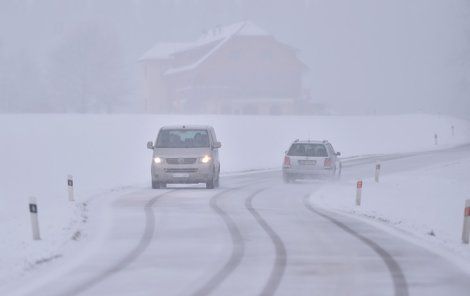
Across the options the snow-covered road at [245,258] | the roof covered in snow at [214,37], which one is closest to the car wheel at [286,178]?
the snow-covered road at [245,258]

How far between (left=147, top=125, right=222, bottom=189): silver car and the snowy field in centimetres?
206

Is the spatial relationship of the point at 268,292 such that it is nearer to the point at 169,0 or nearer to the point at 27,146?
the point at 27,146

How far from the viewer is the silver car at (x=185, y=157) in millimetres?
25172

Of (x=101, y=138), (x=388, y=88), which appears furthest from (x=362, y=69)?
(x=101, y=138)

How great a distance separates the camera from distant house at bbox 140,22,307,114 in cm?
8219

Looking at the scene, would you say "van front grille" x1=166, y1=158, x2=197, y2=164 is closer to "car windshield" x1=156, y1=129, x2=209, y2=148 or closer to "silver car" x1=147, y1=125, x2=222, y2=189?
"silver car" x1=147, y1=125, x2=222, y2=189

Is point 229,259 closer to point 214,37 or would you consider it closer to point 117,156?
point 117,156

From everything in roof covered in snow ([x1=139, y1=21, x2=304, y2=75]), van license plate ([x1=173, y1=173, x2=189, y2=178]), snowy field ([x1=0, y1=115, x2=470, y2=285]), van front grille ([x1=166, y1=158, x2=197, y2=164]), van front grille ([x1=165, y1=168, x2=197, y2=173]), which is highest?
roof covered in snow ([x1=139, y1=21, x2=304, y2=75])

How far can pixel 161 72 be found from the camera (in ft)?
315

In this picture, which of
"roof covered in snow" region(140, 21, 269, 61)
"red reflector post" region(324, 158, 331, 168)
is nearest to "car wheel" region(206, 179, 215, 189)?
"red reflector post" region(324, 158, 331, 168)

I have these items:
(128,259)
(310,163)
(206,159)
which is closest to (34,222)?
(128,259)

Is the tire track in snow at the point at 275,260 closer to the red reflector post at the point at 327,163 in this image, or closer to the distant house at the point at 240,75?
the red reflector post at the point at 327,163

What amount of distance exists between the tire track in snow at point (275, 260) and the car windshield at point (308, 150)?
36.3 feet

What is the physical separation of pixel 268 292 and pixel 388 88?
148 metres
